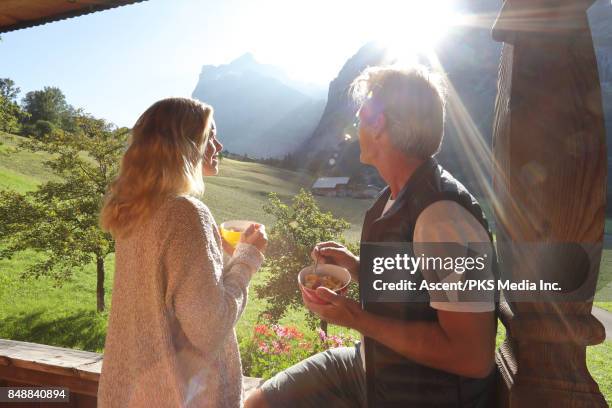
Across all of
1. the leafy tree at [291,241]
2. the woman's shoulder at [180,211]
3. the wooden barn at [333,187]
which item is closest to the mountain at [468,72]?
the wooden barn at [333,187]

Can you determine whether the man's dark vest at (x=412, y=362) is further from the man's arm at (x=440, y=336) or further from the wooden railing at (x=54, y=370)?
the wooden railing at (x=54, y=370)

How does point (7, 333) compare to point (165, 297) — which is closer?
point (165, 297)

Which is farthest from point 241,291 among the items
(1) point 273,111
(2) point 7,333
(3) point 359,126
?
(1) point 273,111

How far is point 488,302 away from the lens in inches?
34.6

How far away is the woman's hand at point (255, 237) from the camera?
140 cm

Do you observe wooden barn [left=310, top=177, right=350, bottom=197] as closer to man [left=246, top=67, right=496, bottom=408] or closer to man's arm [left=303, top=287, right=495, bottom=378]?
man [left=246, top=67, right=496, bottom=408]

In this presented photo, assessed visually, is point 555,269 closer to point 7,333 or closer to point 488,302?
point 488,302

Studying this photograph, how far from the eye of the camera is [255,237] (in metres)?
1.40

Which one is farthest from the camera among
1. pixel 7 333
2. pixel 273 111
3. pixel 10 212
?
pixel 273 111

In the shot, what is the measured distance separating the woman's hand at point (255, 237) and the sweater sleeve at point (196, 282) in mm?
211

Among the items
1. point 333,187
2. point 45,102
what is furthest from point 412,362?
point 45,102

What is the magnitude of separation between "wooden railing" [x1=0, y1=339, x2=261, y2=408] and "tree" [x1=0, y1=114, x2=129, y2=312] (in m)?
3.99

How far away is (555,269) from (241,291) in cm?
79

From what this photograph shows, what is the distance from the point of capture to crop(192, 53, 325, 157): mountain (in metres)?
76.0
